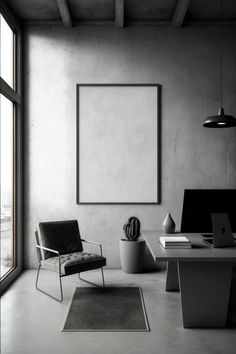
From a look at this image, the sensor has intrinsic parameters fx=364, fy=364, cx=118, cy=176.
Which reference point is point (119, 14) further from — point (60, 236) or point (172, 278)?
point (172, 278)

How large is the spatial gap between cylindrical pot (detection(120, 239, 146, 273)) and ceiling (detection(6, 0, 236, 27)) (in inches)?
128

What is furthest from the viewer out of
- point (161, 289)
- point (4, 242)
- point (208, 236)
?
point (4, 242)

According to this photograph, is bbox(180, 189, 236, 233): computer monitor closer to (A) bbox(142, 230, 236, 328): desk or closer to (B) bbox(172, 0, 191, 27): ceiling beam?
(A) bbox(142, 230, 236, 328): desk

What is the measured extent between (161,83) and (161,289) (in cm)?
299

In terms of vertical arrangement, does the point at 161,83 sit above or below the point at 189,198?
above

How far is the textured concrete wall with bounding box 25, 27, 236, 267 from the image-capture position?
549cm

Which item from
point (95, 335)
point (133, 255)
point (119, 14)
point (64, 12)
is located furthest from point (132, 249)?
point (64, 12)

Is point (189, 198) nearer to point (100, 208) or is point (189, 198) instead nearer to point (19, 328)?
point (19, 328)

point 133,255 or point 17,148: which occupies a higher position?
point 17,148

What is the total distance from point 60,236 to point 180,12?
3457mm

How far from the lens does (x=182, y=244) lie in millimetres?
3115

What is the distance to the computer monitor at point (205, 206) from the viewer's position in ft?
10.9

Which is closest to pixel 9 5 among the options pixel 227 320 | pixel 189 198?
pixel 189 198

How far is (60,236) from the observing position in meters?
4.59
